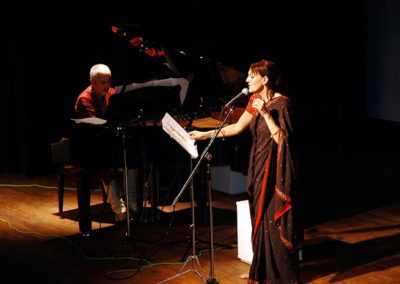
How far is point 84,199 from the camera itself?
5.76 m

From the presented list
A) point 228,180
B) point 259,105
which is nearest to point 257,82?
point 259,105

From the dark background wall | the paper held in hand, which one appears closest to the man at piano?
the dark background wall

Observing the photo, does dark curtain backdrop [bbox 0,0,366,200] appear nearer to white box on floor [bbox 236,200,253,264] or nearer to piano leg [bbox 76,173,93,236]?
piano leg [bbox 76,173,93,236]

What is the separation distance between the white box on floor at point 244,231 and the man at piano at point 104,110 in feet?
4.37

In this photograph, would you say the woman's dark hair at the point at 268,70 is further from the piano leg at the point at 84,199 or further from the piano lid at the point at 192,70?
the piano leg at the point at 84,199

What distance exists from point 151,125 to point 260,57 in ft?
11.1

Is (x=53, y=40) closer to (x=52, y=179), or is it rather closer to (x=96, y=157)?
(x=52, y=179)

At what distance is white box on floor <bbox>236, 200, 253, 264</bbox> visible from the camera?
500 cm

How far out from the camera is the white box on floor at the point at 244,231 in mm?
5000

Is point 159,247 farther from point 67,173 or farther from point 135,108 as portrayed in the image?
point 67,173

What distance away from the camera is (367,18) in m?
9.84

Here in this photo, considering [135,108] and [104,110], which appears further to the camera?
[104,110]

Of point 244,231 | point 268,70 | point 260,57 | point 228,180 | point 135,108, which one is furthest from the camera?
point 260,57

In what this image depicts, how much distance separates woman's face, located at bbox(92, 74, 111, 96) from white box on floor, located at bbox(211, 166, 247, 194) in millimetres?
1545
